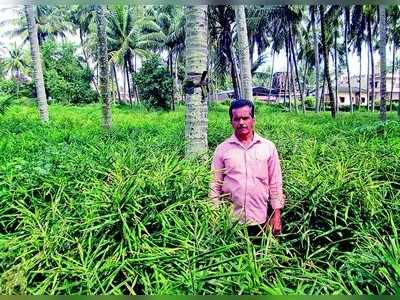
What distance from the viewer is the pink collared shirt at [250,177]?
3365 mm

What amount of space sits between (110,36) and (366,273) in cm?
3592

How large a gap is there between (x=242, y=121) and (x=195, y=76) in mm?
1976

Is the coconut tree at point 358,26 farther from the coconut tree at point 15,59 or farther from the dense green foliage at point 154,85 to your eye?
the coconut tree at point 15,59

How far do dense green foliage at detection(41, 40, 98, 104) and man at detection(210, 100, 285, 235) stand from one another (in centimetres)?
2742

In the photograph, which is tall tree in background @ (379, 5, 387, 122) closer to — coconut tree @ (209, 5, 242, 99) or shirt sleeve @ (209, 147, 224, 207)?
coconut tree @ (209, 5, 242, 99)

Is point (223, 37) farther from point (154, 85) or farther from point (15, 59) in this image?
point (15, 59)

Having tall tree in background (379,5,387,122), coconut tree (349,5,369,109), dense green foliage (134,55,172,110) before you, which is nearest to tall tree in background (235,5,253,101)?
tall tree in background (379,5,387,122)

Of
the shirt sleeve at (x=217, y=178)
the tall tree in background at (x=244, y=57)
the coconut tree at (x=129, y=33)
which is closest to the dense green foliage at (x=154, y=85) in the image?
the coconut tree at (x=129, y=33)

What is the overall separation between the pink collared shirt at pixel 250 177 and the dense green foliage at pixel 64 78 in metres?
27.4

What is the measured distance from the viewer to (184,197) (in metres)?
3.65

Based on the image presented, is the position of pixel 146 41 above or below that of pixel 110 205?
above

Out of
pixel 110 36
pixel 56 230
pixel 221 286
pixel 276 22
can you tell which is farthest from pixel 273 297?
pixel 110 36

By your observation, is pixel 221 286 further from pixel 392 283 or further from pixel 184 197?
pixel 184 197

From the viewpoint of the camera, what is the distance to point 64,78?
1216 inches
